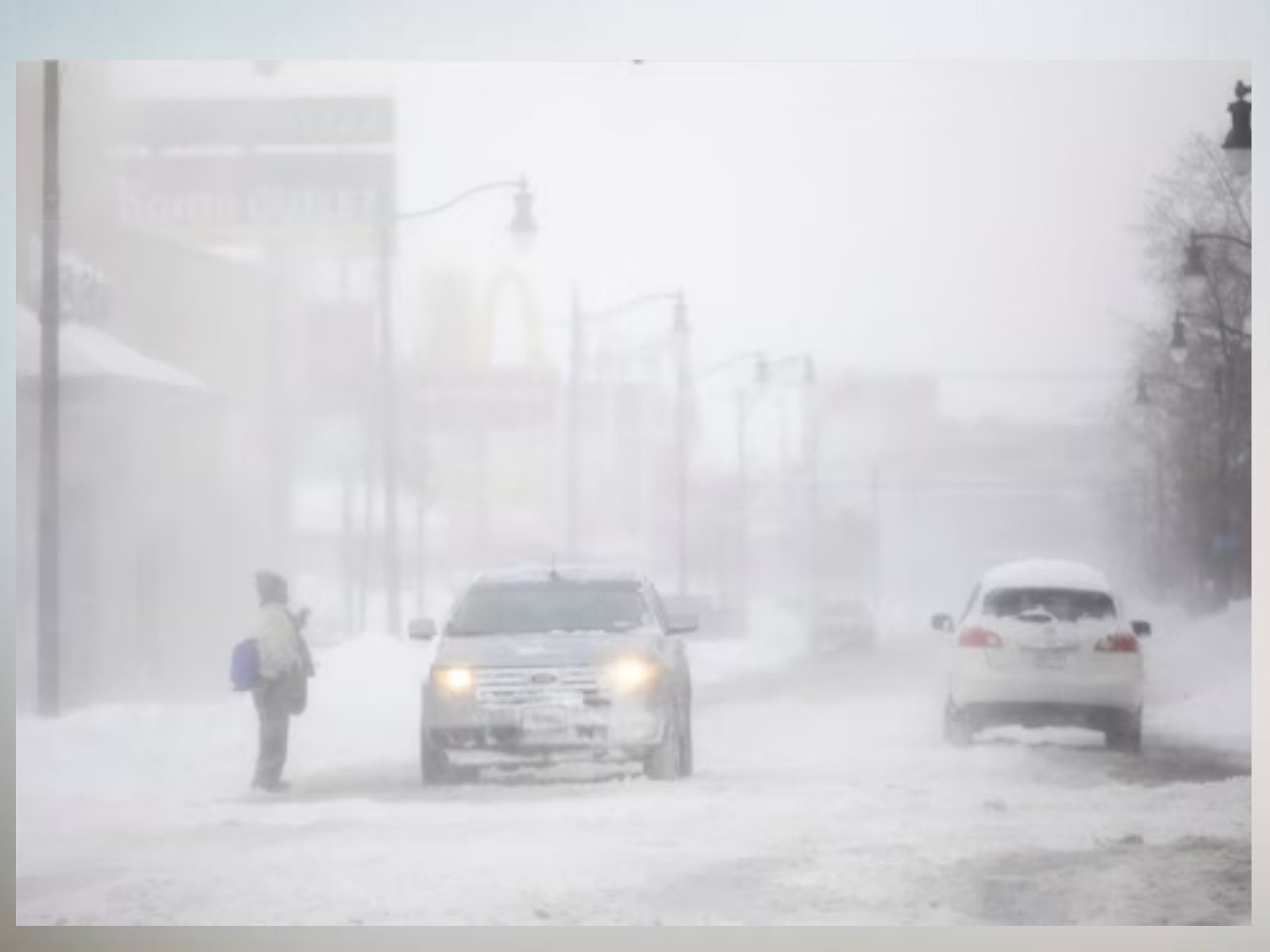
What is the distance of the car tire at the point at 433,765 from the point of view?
36.3ft

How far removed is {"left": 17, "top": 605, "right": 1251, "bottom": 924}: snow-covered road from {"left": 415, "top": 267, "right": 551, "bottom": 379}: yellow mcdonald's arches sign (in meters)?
1.11

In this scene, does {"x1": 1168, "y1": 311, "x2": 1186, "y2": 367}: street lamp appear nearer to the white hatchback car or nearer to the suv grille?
the white hatchback car

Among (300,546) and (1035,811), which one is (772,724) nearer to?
(1035,811)

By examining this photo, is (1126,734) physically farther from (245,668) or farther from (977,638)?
(245,668)

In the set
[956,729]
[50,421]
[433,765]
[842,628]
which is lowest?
[433,765]

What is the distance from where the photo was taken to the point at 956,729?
11.2m

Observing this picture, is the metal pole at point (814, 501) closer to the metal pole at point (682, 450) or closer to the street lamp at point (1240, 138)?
the metal pole at point (682, 450)

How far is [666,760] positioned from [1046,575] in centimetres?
→ 158

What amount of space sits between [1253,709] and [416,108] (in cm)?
381

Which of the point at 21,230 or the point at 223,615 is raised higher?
the point at 21,230

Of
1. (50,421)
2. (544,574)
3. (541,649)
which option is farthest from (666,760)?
(50,421)

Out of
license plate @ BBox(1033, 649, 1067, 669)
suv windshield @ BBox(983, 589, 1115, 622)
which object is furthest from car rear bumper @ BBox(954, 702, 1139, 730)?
suv windshield @ BBox(983, 589, 1115, 622)

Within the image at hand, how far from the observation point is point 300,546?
36.6ft

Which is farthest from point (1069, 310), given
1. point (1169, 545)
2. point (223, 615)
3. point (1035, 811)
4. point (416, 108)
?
point (223, 615)
